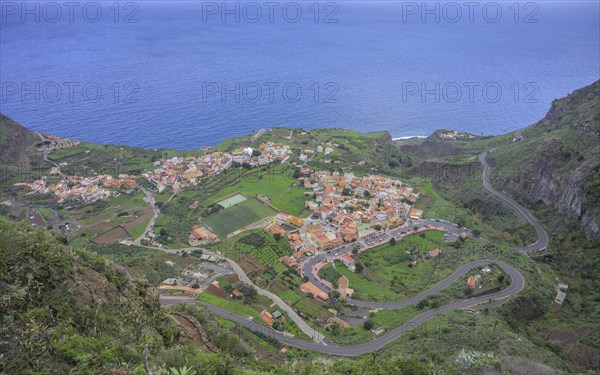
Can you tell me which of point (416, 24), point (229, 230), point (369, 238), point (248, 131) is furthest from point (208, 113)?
point (416, 24)

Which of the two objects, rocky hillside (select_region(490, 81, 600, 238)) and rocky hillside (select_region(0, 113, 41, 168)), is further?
rocky hillside (select_region(0, 113, 41, 168))

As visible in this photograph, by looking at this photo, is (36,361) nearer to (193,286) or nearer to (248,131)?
(193,286)

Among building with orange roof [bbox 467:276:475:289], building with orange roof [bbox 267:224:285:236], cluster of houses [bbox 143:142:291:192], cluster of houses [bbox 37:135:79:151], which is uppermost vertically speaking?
cluster of houses [bbox 37:135:79:151]

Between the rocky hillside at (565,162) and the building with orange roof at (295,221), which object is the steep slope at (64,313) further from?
the rocky hillside at (565,162)

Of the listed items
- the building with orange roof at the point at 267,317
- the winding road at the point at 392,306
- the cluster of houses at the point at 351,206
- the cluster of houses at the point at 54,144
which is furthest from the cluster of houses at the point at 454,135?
the cluster of houses at the point at 54,144

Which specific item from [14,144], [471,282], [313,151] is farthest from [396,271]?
[14,144]

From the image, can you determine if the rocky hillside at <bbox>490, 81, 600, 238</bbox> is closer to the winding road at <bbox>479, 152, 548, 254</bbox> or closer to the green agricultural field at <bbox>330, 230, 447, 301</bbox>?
the winding road at <bbox>479, 152, 548, 254</bbox>

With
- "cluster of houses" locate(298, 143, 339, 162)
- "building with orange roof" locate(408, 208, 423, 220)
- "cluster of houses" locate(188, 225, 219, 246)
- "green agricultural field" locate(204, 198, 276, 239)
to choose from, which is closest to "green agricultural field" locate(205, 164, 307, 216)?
"green agricultural field" locate(204, 198, 276, 239)
